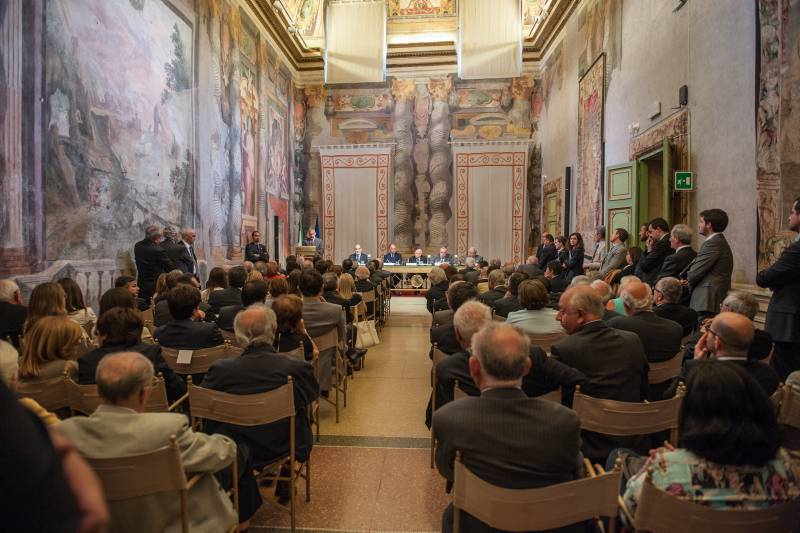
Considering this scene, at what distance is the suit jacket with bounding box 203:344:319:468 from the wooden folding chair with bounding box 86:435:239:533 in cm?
77

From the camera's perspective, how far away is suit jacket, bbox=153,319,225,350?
3295 mm

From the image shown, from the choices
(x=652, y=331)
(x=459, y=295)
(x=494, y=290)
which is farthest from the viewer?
(x=494, y=290)

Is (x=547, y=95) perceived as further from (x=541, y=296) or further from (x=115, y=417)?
(x=115, y=417)

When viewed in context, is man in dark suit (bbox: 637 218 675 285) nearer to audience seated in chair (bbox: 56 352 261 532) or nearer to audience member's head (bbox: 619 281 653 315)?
audience member's head (bbox: 619 281 653 315)

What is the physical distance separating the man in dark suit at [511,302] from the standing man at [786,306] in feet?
6.21

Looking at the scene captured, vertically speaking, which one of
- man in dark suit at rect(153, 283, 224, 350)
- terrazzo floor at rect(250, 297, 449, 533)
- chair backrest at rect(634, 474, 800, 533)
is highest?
man in dark suit at rect(153, 283, 224, 350)

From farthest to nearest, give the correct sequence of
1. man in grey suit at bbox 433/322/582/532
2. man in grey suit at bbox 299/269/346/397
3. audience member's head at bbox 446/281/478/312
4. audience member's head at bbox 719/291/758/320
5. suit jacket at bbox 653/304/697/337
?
man in grey suit at bbox 299/269/346/397, audience member's head at bbox 446/281/478/312, suit jacket at bbox 653/304/697/337, audience member's head at bbox 719/291/758/320, man in grey suit at bbox 433/322/582/532

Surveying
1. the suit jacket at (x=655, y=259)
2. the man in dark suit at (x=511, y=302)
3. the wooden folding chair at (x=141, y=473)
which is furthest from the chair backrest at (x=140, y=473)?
Answer: the suit jacket at (x=655, y=259)

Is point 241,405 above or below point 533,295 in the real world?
below

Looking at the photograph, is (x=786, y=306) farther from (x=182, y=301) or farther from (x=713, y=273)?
(x=182, y=301)

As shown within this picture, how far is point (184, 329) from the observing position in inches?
131

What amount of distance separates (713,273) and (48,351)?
514 centimetres

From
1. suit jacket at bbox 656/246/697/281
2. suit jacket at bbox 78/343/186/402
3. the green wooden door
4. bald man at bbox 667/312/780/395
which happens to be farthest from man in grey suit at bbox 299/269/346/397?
the green wooden door

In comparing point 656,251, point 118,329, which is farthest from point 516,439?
point 656,251
